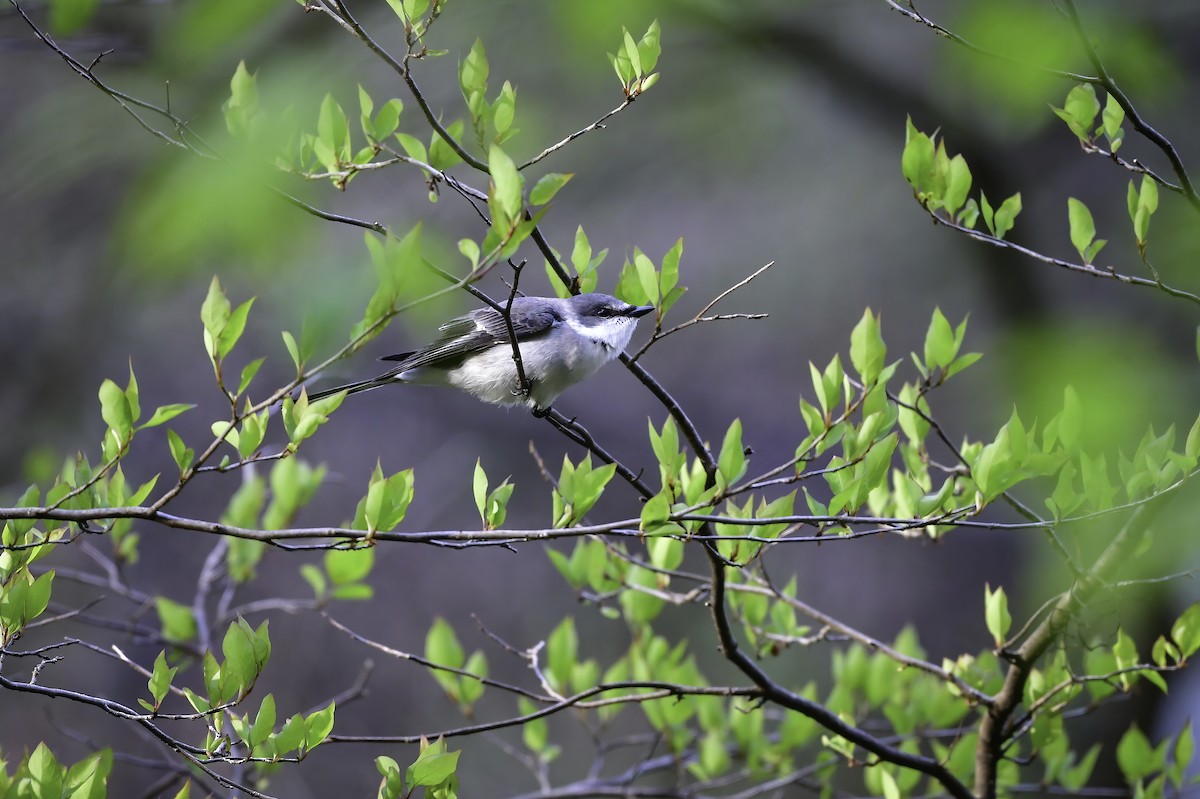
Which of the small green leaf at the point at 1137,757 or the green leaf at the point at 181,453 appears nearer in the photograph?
the green leaf at the point at 181,453

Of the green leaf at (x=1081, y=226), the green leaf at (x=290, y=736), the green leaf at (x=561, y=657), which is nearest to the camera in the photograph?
the green leaf at (x=290, y=736)

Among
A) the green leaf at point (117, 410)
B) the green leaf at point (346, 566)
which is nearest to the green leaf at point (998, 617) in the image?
the green leaf at point (346, 566)

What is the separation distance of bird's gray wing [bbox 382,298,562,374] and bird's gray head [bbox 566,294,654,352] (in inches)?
3.3

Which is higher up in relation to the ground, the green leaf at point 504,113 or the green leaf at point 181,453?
the green leaf at point 504,113

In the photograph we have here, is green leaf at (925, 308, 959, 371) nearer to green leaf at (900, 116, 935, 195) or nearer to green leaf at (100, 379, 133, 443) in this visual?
green leaf at (900, 116, 935, 195)

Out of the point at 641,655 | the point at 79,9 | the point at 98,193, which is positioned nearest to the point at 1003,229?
the point at 641,655

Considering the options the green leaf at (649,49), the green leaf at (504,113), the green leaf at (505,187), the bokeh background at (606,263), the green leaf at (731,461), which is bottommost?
the bokeh background at (606,263)

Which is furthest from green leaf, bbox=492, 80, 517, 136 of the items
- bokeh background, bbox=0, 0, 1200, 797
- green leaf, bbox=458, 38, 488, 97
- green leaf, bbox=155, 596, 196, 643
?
green leaf, bbox=155, 596, 196, 643

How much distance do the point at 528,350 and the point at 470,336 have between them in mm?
294

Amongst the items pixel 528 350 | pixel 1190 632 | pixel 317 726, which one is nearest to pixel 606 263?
pixel 528 350

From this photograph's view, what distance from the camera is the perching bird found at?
10.0ft

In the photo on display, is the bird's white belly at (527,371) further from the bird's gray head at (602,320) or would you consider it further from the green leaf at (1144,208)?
the green leaf at (1144,208)

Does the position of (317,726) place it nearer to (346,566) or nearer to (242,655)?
(242,655)

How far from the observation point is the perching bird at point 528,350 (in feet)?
10.0
